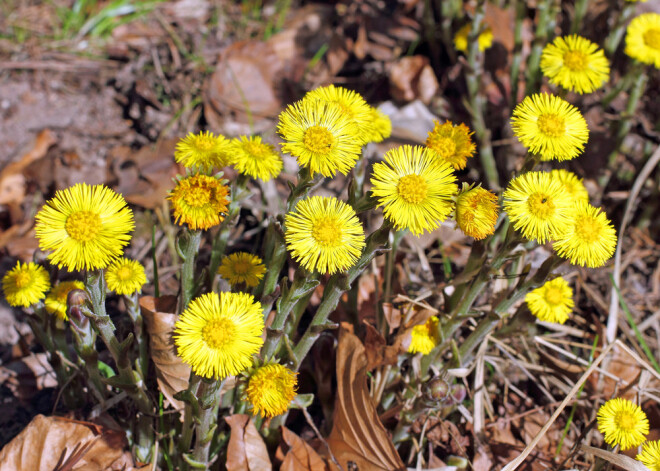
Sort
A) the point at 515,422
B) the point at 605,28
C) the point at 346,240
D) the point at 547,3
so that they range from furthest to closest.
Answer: the point at 605,28 < the point at 547,3 < the point at 515,422 < the point at 346,240

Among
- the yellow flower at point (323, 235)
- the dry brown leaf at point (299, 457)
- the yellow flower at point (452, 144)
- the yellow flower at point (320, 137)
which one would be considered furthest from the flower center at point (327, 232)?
the dry brown leaf at point (299, 457)

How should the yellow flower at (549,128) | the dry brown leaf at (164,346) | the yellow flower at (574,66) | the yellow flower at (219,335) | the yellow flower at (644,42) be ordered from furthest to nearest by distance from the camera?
1. the yellow flower at (644,42)
2. the yellow flower at (574,66)
3. the dry brown leaf at (164,346)
4. the yellow flower at (549,128)
5. the yellow flower at (219,335)

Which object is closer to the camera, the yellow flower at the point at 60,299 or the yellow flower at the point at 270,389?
the yellow flower at the point at 270,389

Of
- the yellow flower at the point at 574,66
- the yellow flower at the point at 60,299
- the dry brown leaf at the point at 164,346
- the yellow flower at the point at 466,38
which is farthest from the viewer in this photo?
the yellow flower at the point at 466,38

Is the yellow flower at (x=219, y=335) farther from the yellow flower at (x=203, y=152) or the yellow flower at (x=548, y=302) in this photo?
the yellow flower at (x=548, y=302)

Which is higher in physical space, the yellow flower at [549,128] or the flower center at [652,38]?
the flower center at [652,38]

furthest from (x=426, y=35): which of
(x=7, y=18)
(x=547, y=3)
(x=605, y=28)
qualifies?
(x=7, y=18)

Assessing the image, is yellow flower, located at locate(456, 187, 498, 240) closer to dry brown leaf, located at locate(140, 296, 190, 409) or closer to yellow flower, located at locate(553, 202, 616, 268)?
yellow flower, located at locate(553, 202, 616, 268)

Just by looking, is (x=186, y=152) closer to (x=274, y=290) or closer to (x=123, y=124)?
(x=274, y=290)
